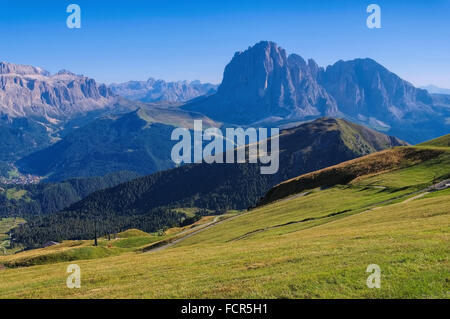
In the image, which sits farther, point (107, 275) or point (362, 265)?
point (107, 275)

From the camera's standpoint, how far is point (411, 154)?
3841 inches

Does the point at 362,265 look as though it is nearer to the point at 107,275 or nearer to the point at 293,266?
the point at 293,266

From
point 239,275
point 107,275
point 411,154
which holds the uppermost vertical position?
point 411,154

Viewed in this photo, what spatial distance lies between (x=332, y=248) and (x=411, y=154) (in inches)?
3091

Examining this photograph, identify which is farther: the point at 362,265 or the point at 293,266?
the point at 293,266
